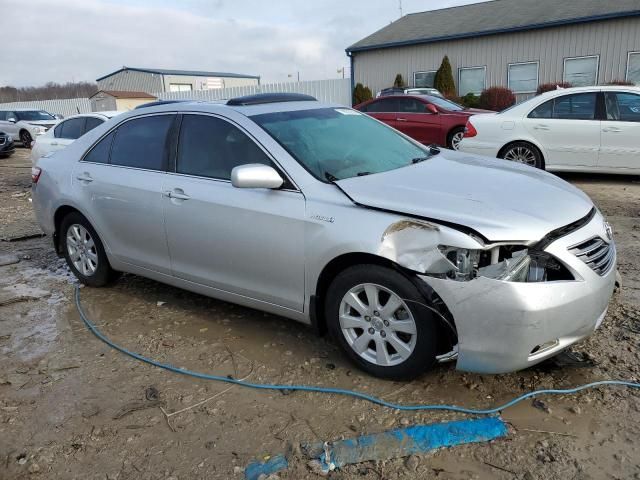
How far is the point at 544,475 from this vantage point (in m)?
2.50

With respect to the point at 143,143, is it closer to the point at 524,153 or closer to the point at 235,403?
the point at 235,403

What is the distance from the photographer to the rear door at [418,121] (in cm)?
1202

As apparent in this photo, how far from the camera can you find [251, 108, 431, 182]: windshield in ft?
11.9

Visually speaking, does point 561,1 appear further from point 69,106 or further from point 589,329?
point 69,106

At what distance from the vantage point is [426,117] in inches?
476

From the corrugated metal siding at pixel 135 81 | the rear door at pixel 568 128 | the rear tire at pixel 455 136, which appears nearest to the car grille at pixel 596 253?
the rear door at pixel 568 128

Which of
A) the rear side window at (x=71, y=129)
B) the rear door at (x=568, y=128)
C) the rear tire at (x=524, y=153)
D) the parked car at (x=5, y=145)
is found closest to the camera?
the rear door at (x=568, y=128)

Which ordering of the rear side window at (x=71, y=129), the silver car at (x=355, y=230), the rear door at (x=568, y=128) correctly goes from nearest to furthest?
the silver car at (x=355, y=230) → the rear door at (x=568, y=128) → the rear side window at (x=71, y=129)

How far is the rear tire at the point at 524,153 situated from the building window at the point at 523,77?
1362 cm

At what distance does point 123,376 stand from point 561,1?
23860 millimetres

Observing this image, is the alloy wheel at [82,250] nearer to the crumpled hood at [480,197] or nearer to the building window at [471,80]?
the crumpled hood at [480,197]

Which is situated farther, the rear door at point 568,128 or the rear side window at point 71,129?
the rear side window at point 71,129

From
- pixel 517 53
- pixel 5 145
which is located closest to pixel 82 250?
pixel 5 145

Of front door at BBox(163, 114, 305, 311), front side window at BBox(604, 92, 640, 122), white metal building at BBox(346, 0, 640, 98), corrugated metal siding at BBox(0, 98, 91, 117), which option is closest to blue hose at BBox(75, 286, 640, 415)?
front door at BBox(163, 114, 305, 311)
